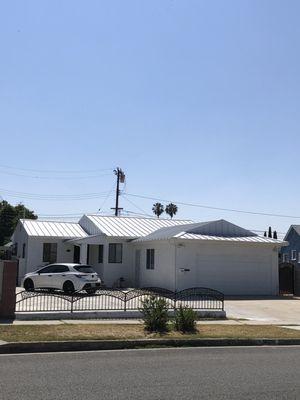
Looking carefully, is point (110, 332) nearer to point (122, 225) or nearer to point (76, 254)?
point (122, 225)

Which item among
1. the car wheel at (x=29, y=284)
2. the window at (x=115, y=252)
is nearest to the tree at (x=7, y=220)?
the window at (x=115, y=252)

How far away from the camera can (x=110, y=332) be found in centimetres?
1401

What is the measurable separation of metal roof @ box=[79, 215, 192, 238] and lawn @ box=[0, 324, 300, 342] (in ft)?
62.3

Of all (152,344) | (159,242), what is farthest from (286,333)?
(159,242)

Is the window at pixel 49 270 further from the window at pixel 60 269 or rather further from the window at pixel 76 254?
the window at pixel 76 254

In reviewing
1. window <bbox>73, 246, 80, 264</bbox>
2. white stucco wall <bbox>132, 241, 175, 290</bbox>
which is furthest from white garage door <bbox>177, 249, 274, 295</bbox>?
window <bbox>73, 246, 80, 264</bbox>

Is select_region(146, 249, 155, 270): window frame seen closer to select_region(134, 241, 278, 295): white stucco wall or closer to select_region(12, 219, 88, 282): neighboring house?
select_region(134, 241, 278, 295): white stucco wall

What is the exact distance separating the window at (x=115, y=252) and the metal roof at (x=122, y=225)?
0.73m

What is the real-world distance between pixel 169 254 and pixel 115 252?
611cm

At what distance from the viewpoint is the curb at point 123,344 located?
11.8 metres

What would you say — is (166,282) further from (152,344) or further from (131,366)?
(131,366)

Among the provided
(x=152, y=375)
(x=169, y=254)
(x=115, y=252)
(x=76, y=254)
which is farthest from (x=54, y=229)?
(x=152, y=375)

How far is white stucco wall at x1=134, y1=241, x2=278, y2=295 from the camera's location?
28703 millimetres

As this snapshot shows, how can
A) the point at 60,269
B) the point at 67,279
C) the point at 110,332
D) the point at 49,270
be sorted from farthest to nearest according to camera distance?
the point at 49,270 < the point at 60,269 < the point at 67,279 < the point at 110,332
